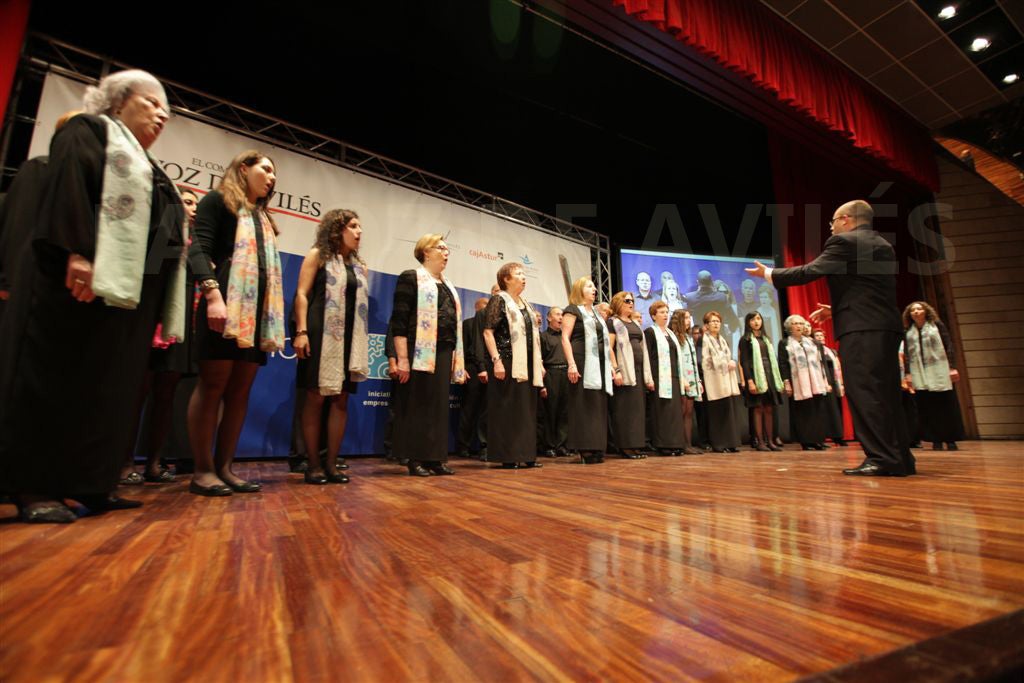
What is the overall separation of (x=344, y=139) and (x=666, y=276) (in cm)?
468

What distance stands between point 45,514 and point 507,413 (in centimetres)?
219

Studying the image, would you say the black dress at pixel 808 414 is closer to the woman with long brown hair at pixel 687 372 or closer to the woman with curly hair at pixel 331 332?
the woman with long brown hair at pixel 687 372

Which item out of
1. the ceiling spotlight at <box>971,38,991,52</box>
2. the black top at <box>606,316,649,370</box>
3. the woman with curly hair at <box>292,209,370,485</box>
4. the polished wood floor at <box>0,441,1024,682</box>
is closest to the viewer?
the polished wood floor at <box>0,441,1024,682</box>

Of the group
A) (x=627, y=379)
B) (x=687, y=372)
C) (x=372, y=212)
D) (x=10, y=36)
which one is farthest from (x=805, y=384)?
(x=10, y=36)

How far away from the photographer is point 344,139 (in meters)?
5.13

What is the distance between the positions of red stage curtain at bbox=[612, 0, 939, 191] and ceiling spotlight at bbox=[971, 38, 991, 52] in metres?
0.87

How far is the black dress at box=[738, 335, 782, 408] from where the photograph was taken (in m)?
5.25

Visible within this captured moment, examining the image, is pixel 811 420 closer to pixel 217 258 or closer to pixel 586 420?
pixel 586 420

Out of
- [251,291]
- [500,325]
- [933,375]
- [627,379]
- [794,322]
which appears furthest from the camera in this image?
[794,322]

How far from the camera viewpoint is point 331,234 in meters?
2.35

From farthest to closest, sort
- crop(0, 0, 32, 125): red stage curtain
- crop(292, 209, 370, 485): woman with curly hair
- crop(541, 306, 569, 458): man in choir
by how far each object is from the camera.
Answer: crop(541, 306, 569, 458): man in choir → crop(0, 0, 32, 125): red stage curtain → crop(292, 209, 370, 485): woman with curly hair

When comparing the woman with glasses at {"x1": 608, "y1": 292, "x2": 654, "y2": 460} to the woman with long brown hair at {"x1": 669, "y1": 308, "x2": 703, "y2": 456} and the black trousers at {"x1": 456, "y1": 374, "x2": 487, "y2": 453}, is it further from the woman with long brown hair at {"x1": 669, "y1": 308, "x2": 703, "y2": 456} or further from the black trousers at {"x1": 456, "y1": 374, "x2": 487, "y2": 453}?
the black trousers at {"x1": 456, "y1": 374, "x2": 487, "y2": 453}

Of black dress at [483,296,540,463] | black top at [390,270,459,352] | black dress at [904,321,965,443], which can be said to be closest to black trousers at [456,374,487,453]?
black dress at [483,296,540,463]

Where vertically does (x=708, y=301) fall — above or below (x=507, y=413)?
above
